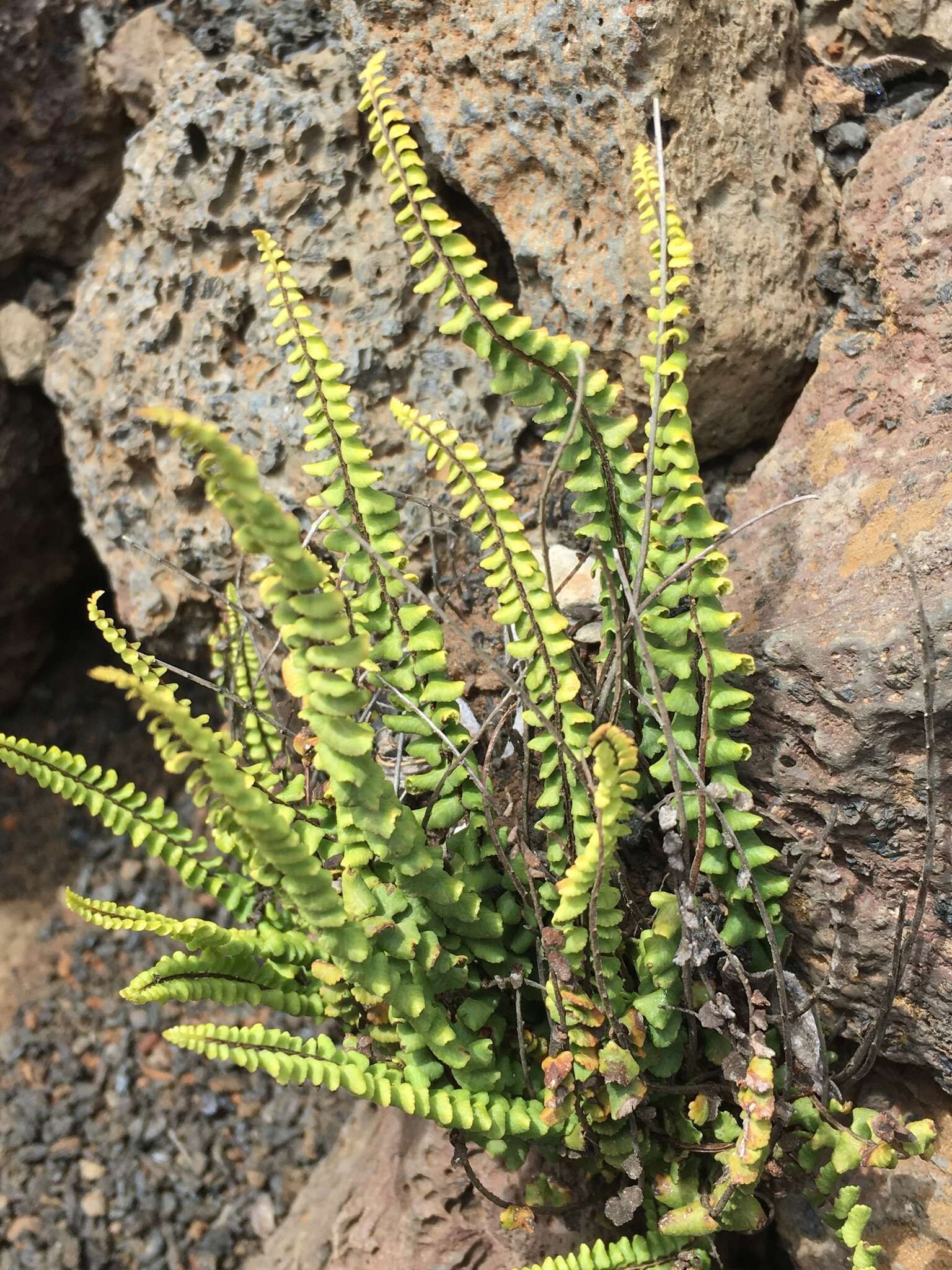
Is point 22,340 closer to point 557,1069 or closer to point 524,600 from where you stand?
point 524,600

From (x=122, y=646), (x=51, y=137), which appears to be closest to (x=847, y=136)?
(x=122, y=646)

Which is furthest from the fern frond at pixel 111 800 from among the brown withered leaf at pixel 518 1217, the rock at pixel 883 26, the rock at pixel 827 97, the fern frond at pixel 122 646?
the rock at pixel 883 26

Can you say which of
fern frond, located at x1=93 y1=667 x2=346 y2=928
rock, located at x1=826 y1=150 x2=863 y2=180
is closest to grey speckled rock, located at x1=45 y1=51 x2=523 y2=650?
rock, located at x1=826 y1=150 x2=863 y2=180

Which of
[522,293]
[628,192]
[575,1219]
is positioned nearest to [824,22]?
[628,192]

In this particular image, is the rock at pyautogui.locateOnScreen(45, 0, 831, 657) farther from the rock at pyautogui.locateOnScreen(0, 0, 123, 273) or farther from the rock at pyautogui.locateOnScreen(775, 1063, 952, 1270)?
the rock at pyautogui.locateOnScreen(775, 1063, 952, 1270)

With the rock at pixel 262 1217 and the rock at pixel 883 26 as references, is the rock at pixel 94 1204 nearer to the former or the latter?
the rock at pixel 262 1217

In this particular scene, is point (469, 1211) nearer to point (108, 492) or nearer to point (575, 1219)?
point (575, 1219)
